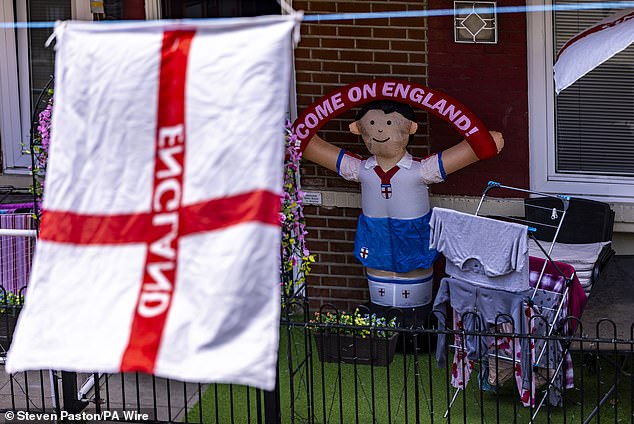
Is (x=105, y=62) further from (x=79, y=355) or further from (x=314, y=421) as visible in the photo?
(x=314, y=421)

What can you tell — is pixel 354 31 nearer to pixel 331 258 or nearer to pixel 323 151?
pixel 323 151

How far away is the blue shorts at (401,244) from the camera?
9422 millimetres

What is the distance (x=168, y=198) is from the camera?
5.26 m

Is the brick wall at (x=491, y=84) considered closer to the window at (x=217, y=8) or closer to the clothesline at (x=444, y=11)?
the clothesline at (x=444, y=11)

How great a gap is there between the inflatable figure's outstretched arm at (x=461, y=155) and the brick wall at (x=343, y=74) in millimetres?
553

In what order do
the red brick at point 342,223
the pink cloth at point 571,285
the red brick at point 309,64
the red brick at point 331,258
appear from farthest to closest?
the red brick at point 331,258 → the red brick at point 342,223 → the red brick at point 309,64 → the pink cloth at point 571,285

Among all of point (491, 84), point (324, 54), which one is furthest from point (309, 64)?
point (491, 84)

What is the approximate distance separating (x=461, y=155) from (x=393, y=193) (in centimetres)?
57

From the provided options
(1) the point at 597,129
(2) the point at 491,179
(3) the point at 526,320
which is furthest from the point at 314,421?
(1) the point at 597,129

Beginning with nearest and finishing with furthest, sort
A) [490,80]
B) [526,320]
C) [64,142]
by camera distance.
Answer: [64,142] → [526,320] → [490,80]

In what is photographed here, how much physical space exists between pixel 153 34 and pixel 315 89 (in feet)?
15.3

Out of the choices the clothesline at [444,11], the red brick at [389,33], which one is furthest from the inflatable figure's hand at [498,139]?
the red brick at [389,33]

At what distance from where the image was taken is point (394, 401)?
8758 millimetres

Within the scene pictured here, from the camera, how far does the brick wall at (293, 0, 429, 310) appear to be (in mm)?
9812
